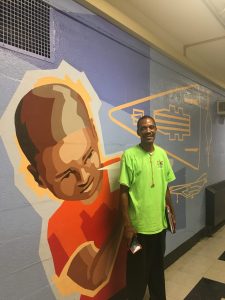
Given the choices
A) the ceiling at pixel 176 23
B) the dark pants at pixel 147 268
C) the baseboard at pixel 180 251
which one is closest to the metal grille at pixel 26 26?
the ceiling at pixel 176 23

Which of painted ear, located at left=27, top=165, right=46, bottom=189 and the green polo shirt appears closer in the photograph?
painted ear, located at left=27, top=165, right=46, bottom=189

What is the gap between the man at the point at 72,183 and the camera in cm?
165

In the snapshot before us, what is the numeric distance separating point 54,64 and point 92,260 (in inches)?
55.2

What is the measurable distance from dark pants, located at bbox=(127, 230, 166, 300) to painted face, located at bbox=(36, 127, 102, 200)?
574 mm

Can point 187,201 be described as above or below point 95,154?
below

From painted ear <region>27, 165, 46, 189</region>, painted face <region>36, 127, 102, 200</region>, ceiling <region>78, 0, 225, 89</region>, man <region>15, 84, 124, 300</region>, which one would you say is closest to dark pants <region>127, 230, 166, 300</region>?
man <region>15, 84, 124, 300</region>

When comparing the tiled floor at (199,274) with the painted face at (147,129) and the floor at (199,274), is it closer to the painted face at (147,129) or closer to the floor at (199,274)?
the floor at (199,274)

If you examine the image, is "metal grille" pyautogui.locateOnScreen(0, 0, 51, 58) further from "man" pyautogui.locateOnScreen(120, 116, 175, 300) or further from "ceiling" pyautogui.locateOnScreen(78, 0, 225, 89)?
"man" pyautogui.locateOnScreen(120, 116, 175, 300)

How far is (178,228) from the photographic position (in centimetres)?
323

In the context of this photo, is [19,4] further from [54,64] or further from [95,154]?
[95,154]

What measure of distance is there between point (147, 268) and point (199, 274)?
970 mm

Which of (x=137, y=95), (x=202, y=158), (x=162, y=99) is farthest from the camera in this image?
(x=202, y=158)

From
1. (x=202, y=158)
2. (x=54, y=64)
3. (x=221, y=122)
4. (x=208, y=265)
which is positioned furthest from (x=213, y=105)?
(x=54, y=64)

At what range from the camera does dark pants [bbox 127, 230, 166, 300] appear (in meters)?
2.07
